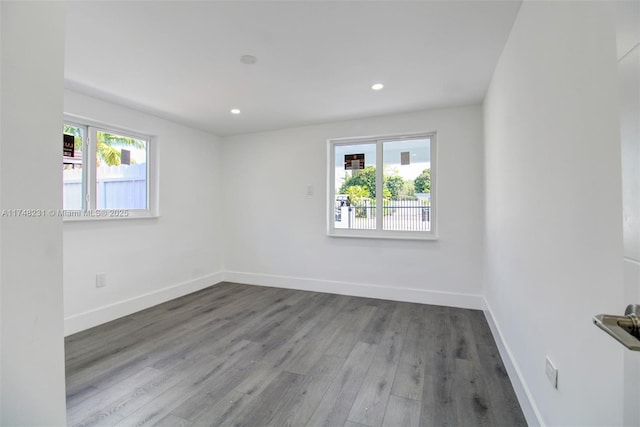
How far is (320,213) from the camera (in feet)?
12.9

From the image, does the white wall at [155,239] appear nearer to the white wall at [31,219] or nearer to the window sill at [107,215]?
the window sill at [107,215]

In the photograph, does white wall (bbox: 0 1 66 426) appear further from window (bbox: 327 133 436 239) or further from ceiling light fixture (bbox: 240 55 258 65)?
window (bbox: 327 133 436 239)

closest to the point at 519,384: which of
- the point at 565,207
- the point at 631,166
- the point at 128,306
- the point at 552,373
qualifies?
the point at 552,373

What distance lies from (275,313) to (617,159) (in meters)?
3.01

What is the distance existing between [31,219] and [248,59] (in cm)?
178

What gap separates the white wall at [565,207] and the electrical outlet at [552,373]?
0.03m

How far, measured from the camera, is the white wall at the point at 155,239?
8.98 ft

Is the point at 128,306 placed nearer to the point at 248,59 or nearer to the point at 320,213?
the point at 320,213

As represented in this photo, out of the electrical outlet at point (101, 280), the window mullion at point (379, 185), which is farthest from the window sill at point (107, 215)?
the window mullion at point (379, 185)

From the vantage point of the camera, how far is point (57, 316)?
982mm

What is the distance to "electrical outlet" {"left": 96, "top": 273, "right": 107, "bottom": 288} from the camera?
2.88 meters

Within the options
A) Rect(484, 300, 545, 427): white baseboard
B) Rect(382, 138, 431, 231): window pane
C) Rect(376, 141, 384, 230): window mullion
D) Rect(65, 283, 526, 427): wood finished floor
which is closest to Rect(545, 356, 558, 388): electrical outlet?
Rect(484, 300, 545, 427): white baseboard

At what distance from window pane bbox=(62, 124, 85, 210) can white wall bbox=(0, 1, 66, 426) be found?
7.65 ft

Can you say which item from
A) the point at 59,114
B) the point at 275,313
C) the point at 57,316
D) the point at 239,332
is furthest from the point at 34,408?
the point at 275,313
